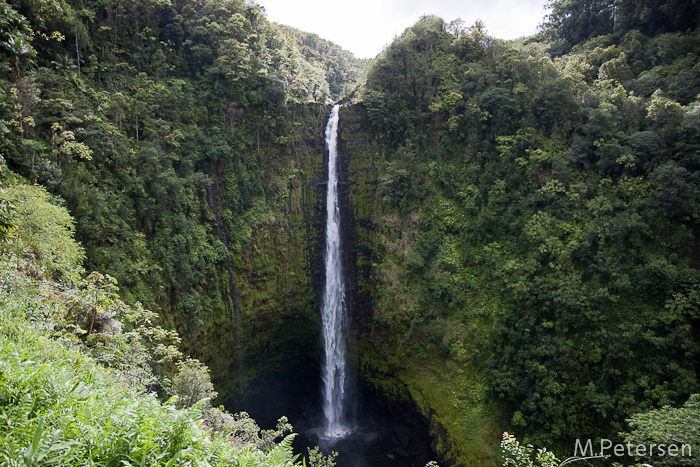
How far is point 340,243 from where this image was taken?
2020 cm

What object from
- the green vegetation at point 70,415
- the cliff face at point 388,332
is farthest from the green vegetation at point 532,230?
the green vegetation at point 70,415

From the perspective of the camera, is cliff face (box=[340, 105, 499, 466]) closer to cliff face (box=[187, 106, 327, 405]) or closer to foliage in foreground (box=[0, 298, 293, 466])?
cliff face (box=[187, 106, 327, 405])

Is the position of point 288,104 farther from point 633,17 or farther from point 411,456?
point 411,456

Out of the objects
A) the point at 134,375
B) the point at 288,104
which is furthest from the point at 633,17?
the point at 134,375

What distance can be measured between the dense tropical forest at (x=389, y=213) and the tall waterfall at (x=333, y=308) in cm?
63

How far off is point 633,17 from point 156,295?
22.9 meters

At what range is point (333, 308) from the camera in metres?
19.7

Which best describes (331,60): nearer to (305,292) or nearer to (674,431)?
(305,292)

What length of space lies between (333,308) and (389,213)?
232 inches

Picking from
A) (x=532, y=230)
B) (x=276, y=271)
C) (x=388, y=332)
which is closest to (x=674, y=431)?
(x=532, y=230)

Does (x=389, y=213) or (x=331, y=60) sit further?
(x=331, y=60)

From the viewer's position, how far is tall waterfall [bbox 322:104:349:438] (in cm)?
1897

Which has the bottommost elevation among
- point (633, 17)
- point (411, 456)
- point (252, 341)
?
point (411, 456)

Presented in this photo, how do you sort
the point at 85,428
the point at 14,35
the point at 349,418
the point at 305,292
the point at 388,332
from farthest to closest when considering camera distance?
the point at 305,292
the point at 349,418
the point at 388,332
the point at 14,35
the point at 85,428
